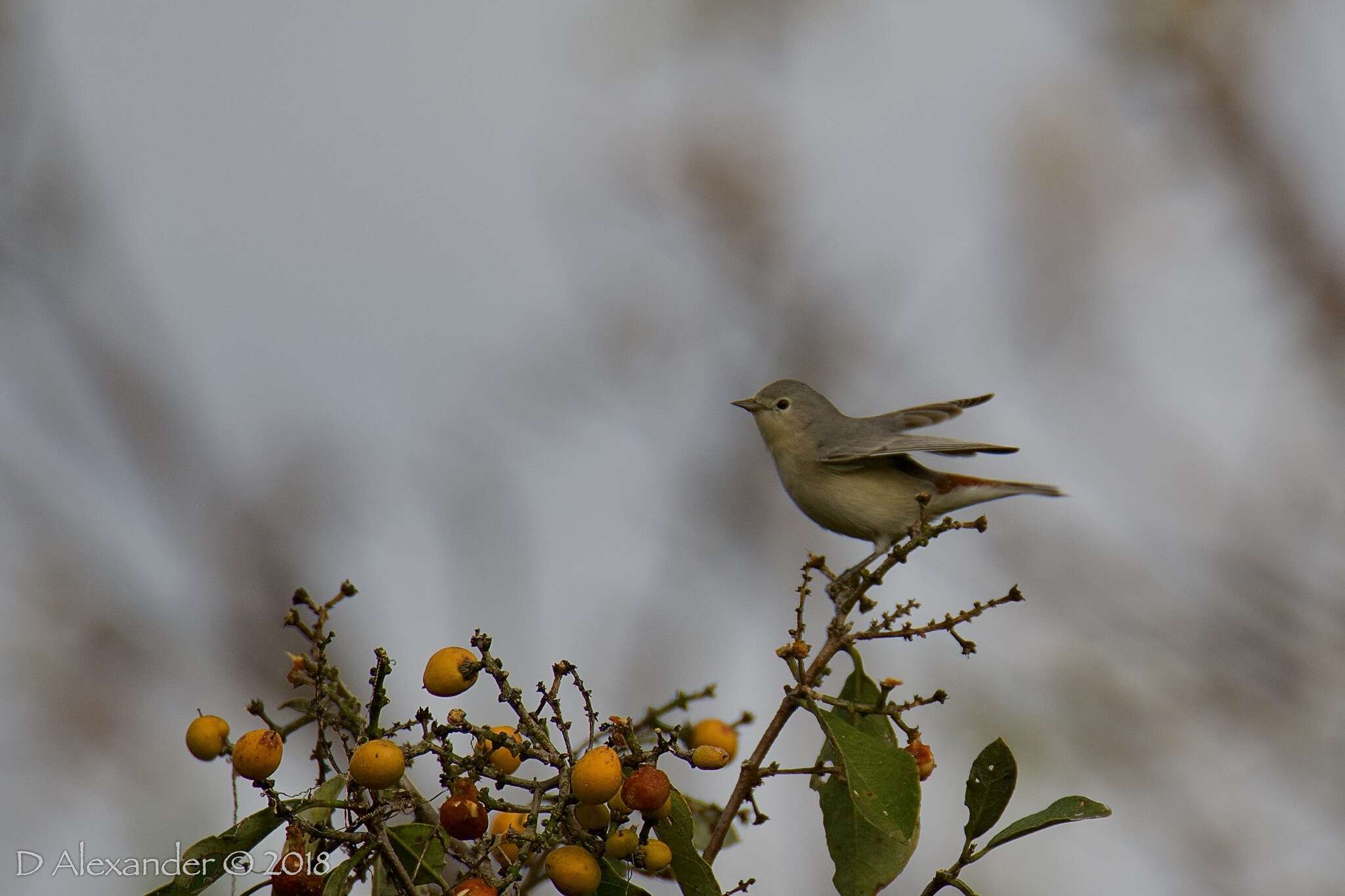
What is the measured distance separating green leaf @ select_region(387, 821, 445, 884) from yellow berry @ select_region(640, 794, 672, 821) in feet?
1.17

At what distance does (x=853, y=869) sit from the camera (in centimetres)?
251

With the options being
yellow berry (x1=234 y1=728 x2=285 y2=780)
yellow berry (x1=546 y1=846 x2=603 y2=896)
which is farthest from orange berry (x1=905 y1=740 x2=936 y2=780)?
yellow berry (x1=234 y1=728 x2=285 y2=780)

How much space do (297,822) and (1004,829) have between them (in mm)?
1317

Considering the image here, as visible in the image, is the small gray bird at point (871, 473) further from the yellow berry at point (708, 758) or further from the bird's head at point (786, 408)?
the yellow berry at point (708, 758)

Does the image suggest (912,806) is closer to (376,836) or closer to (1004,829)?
(1004,829)

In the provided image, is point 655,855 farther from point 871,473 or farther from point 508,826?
point 871,473

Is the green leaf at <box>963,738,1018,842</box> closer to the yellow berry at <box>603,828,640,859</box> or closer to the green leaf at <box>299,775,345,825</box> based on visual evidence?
the yellow berry at <box>603,828,640,859</box>

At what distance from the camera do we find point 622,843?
214 cm

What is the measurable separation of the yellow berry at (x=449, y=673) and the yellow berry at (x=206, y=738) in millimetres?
439

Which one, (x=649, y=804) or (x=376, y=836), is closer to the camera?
(x=376, y=836)

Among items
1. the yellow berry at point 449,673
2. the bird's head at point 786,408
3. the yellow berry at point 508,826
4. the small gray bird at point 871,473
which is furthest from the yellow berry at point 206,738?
the bird's head at point 786,408

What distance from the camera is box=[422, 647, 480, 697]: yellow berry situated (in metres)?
2.26

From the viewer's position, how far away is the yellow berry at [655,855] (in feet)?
7.16

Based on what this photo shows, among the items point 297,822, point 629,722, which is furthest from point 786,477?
point 297,822
